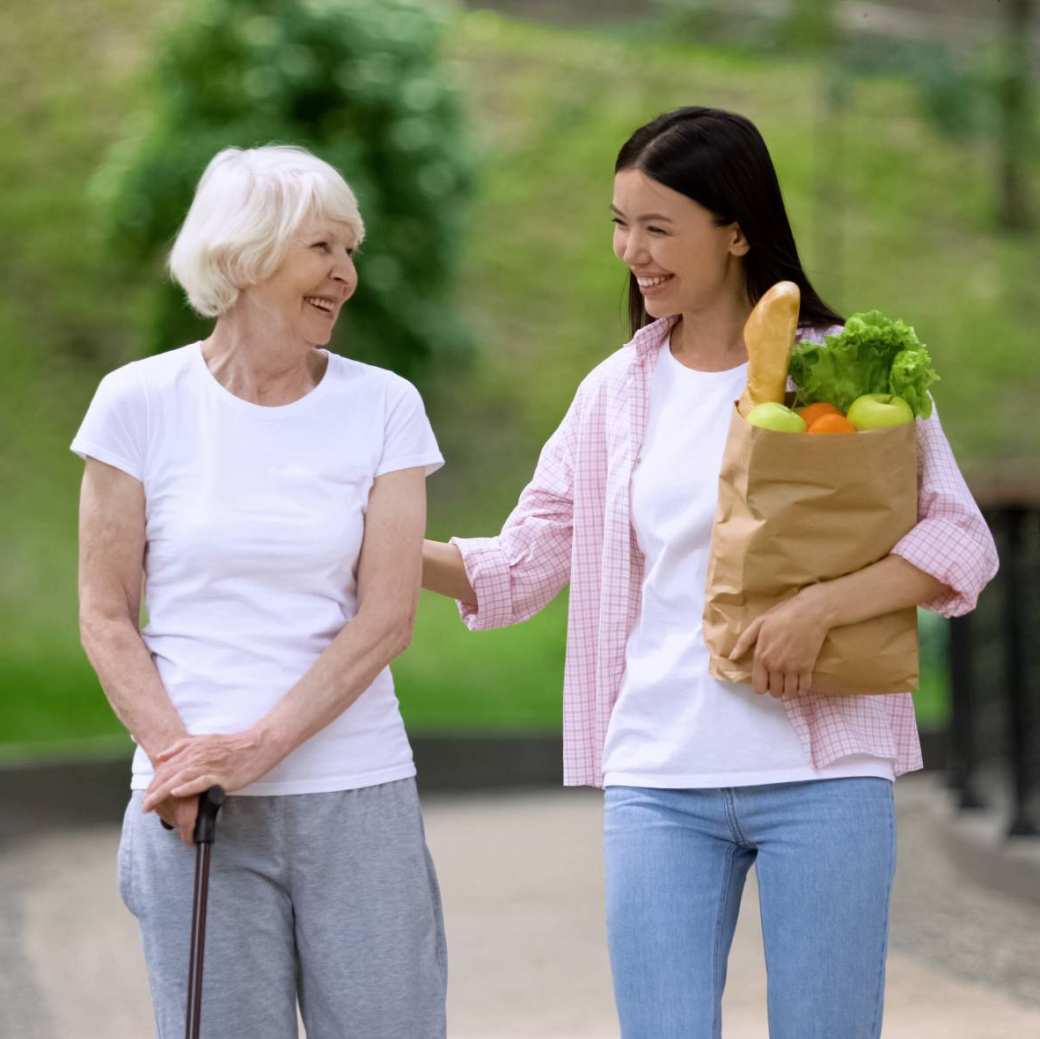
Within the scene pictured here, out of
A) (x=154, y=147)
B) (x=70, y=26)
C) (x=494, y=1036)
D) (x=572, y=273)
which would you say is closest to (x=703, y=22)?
(x=572, y=273)

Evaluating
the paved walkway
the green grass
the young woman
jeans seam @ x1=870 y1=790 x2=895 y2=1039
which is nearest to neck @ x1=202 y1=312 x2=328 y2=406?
the young woman

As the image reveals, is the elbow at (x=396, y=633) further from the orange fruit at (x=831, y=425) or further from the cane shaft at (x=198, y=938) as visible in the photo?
the orange fruit at (x=831, y=425)

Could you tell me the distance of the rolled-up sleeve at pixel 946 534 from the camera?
248cm

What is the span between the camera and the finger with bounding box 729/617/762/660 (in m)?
2.42

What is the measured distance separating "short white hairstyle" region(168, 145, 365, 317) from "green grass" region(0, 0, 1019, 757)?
572 inches

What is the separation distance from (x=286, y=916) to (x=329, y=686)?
29cm

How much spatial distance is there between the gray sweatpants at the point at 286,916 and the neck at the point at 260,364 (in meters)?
0.49

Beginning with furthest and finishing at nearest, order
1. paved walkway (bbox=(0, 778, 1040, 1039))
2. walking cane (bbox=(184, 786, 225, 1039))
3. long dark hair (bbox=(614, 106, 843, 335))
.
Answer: paved walkway (bbox=(0, 778, 1040, 1039)), long dark hair (bbox=(614, 106, 843, 335)), walking cane (bbox=(184, 786, 225, 1039))

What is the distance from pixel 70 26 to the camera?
76.1 feet

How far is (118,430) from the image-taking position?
2.48 meters

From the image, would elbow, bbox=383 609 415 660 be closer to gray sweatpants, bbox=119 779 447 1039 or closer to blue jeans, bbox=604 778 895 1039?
gray sweatpants, bbox=119 779 447 1039

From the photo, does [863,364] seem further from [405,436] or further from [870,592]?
[405,436]

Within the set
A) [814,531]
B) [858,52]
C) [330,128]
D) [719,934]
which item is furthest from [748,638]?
[858,52]

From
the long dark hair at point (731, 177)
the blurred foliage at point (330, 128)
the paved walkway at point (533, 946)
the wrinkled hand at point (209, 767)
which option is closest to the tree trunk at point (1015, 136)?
the blurred foliage at point (330, 128)
